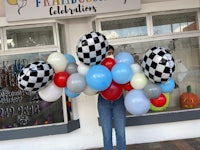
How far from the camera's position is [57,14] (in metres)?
5.64

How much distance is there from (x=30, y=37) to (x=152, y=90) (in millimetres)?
2821

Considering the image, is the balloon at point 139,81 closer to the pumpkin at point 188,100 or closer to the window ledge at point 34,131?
the window ledge at point 34,131

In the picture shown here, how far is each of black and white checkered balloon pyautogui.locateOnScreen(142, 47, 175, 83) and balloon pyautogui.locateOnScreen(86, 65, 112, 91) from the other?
44 cm

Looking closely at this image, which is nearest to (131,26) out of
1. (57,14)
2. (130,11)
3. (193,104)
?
(130,11)

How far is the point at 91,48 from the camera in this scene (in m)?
3.78

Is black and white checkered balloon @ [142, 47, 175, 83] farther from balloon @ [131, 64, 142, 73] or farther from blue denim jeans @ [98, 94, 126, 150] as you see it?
blue denim jeans @ [98, 94, 126, 150]

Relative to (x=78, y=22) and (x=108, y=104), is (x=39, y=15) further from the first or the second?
(x=108, y=104)

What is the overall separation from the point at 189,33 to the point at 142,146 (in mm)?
2061

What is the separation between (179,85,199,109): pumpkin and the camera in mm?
5947

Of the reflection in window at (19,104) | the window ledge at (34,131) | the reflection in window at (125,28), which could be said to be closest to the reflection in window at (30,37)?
the reflection in window at (19,104)

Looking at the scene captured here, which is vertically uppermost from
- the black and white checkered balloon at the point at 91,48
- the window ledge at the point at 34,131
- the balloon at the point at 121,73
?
the black and white checkered balloon at the point at 91,48

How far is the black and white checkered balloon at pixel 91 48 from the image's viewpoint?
378cm

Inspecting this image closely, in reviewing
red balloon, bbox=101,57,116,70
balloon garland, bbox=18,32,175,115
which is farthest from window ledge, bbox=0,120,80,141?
red balloon, bbox=101,57,116,70

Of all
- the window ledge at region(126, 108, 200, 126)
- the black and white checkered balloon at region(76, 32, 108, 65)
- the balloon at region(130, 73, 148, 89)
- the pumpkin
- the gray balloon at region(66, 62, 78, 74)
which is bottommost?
the window ledge at region(126, 108, 200, 126)
